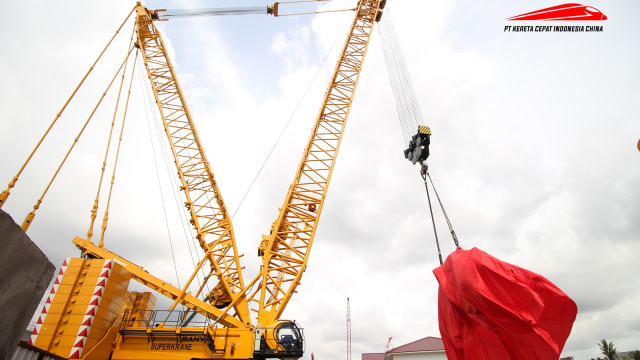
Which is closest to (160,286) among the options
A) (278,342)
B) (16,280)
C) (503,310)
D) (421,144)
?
(278,342)

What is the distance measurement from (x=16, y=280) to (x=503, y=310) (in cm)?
691

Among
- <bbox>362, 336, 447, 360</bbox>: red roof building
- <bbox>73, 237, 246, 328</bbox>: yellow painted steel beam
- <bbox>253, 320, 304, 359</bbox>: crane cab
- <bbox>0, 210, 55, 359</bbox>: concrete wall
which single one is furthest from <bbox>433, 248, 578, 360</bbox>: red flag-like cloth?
<bbox>362, 336, 447, 360</bbox>: red roof building

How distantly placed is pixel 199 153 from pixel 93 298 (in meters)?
10.2

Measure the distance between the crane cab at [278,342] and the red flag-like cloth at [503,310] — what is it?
32.2 ft

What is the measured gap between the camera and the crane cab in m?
15.3

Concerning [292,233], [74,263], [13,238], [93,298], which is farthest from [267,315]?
[13,238]

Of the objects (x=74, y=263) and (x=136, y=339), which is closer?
(x=74, y=263)

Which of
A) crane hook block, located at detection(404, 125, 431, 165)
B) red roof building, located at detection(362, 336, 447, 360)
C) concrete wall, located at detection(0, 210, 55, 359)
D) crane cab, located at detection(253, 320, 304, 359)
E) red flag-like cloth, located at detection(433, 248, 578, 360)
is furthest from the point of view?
red roof building, located at detection(362, 336, 447, 360)

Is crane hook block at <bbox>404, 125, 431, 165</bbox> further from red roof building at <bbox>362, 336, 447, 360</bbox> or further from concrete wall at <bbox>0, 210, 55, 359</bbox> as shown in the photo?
red roof building at <bbox>362, 336, 447, 360</bbox>

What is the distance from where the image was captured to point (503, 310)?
6.05 metres

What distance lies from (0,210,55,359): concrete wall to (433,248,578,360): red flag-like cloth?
653 cm

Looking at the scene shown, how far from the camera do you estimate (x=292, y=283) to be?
18656mm

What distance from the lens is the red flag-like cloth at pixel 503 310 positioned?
239 inches

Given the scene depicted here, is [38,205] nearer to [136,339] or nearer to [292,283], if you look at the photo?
[136,339]
